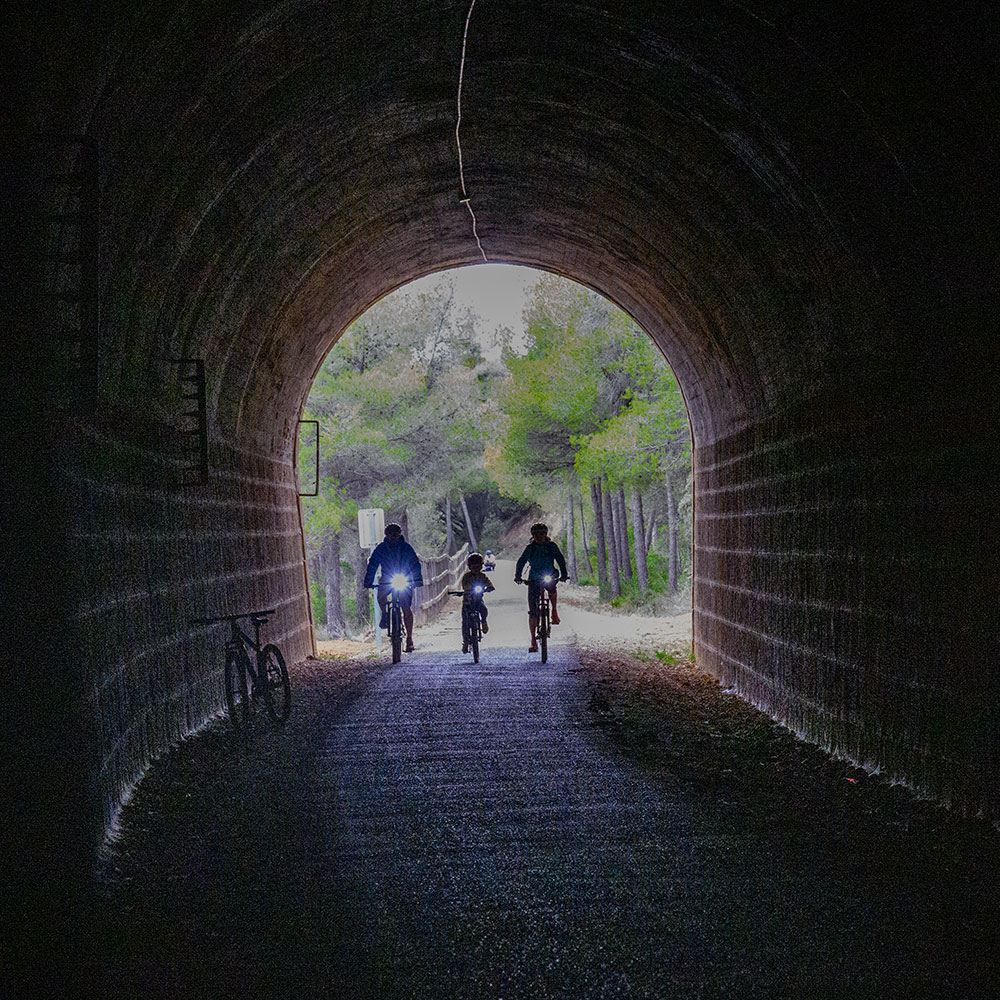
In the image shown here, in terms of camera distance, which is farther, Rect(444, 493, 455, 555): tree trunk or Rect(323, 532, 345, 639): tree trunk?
Rect(444, 493, 455, 555): tree trunk

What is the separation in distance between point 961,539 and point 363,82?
4820 millimetres

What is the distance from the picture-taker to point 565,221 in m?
11.5

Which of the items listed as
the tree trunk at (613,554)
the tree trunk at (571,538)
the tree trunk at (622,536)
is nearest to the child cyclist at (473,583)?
the tree trunk at (613,554)

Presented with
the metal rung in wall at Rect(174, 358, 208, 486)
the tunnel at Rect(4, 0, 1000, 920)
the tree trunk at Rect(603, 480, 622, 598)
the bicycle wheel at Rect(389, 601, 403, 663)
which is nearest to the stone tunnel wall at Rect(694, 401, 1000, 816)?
the tunnel at Rect(4, 0, 1000, 920)

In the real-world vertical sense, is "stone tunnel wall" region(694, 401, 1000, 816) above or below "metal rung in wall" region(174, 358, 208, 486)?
below

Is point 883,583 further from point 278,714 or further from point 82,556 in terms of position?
point 278,714

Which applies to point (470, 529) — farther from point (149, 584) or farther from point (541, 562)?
point (149, 584)

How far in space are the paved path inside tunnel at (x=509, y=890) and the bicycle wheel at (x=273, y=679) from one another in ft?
4.96

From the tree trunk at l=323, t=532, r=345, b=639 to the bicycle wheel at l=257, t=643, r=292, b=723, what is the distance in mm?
18114

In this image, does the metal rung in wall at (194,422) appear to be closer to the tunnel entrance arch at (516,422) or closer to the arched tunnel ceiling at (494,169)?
the arched tunnel ceiling at (494,169)

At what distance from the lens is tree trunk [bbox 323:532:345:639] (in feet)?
94.3

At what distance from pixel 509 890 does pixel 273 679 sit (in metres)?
4.94

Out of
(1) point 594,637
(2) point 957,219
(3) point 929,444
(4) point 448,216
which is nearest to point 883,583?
(3) point 929,444

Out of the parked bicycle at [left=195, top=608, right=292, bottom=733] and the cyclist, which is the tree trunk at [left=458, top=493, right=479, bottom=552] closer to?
the cyclist
